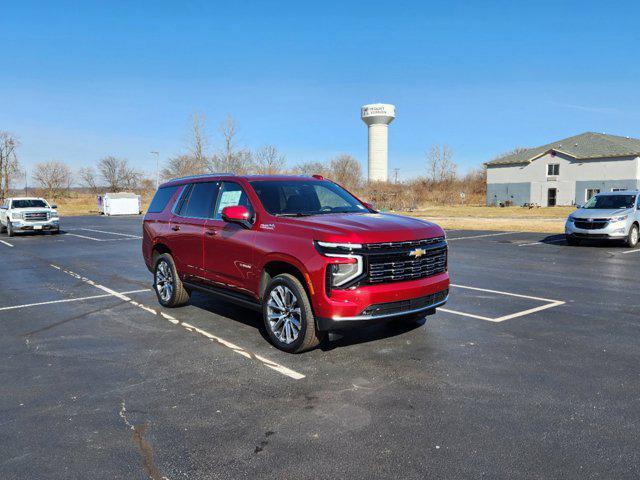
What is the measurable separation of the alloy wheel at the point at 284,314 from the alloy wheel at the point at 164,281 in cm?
257

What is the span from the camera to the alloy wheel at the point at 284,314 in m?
5.42

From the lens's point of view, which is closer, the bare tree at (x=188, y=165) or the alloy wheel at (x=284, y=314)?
the alloy wheel at (x=284, y=314)

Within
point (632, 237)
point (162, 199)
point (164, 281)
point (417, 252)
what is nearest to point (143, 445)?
point (417, 252)

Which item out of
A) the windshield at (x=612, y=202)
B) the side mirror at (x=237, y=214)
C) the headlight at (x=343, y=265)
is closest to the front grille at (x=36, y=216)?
the side mirror at (x=237, y=214)

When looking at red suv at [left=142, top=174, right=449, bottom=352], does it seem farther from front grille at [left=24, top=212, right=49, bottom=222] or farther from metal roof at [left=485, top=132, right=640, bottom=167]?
metal roof at [left=485, top=132, right=640, bottom=167]

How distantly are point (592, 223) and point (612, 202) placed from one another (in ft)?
5.92

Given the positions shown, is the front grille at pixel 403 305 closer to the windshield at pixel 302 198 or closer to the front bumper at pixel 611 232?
the windshield at pixel 302 198

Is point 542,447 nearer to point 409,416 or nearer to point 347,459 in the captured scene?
point 409,416

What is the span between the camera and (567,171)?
194 ft

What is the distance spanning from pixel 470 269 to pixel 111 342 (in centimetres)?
843

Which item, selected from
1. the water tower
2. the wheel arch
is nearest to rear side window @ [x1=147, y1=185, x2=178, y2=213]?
the wheel arch

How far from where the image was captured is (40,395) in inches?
177

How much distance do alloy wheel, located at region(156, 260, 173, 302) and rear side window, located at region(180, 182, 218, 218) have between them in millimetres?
938

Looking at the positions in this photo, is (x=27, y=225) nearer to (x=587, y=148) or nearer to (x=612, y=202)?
(x=612, y=202)
